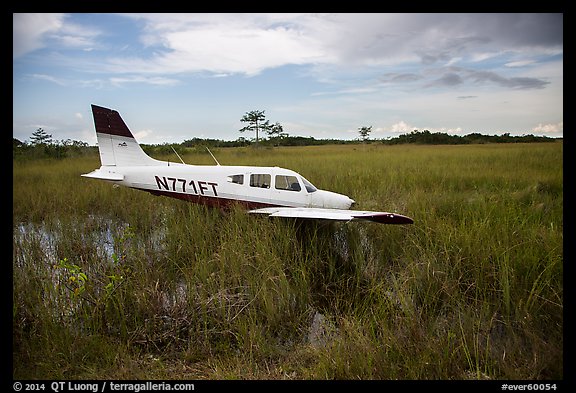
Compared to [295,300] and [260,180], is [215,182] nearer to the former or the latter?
[260,180]

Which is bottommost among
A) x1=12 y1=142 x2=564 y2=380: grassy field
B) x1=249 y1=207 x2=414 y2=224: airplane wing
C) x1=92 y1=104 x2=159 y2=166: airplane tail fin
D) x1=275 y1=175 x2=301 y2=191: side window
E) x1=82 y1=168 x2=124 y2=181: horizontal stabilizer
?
x1=12 y1=142 x2=564 y2=380: grassy field

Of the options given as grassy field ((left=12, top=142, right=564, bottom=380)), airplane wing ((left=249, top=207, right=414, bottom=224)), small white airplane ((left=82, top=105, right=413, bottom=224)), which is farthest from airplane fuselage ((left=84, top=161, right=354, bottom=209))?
grassy field ((left=12, top=142, right=564, bottom=380))

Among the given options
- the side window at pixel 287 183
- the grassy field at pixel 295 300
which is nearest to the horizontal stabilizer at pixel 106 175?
the grassy field at pixel 295 300

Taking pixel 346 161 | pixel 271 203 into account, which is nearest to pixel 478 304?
pixel 271 203

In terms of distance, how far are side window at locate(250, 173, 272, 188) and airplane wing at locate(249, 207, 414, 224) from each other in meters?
0.62

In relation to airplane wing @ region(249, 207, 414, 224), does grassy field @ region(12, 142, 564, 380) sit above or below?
below

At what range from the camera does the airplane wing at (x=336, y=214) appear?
213 inches

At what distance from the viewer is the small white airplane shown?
7.65 m

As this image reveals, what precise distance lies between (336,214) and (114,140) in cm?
690

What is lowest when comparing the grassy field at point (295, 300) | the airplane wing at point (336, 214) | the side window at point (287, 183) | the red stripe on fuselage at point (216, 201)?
the grassy field at point (295, 300)

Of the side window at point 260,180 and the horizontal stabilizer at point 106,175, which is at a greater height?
the horizontal stabilizer at point 106,175

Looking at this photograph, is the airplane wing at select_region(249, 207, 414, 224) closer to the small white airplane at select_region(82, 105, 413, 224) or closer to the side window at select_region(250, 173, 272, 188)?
the small white airplane at select_region(82, 105, 413, 224)

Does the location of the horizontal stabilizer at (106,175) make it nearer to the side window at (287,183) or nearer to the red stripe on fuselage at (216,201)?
the red stripe on fuselage at (216,201)
